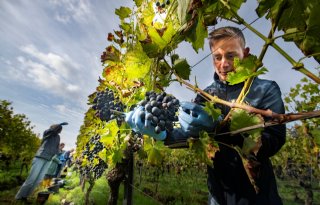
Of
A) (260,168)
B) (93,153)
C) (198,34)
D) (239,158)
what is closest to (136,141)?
(239,158)

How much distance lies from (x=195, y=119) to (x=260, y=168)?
26.5 inches

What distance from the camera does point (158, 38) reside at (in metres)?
1.13

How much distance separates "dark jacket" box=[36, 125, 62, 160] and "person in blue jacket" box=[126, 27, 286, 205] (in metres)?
8.93

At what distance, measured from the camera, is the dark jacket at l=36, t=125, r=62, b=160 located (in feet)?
31.5

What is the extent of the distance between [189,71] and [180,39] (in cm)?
20

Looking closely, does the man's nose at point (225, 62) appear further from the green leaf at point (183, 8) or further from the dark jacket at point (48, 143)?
the dark jacket at point (48, 143)

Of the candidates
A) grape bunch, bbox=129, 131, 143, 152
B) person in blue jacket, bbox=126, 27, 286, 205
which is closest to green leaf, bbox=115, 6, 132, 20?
person in blue jacket, bbox=126, 27, 286, 205

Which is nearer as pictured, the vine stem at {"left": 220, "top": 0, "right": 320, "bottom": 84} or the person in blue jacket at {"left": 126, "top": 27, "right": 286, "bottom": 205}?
the vine stem at {"left": 220, "top": 0, "right": 320, "bottom": 84}

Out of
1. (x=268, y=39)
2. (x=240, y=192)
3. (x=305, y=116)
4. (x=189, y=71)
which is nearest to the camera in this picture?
(x=305, y=116)

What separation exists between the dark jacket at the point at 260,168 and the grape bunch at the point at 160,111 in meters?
0.30

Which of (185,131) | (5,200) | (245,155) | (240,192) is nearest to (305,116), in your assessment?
(245,155)

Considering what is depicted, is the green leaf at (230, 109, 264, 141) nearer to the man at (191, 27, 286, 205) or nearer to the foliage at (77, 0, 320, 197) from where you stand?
the foliage at (77, 0, 320, 197)

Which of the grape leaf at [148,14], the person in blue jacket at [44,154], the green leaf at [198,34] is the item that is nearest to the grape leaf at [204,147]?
the green leaf at [198,34]

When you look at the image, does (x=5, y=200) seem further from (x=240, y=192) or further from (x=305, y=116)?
(x=305, y=116)
